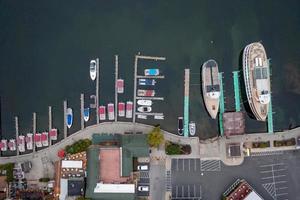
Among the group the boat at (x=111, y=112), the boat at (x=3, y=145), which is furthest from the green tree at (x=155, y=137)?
the boat at (x=3, y=145)

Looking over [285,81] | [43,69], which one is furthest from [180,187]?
[43,69]

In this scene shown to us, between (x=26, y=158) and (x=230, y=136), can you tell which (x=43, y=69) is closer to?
(x=26, y=158)

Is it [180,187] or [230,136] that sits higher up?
[230,136]

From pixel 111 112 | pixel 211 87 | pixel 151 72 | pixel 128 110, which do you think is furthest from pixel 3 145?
pixel 211 87

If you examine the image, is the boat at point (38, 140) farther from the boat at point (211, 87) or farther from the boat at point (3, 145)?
the boat at point (211, 87)

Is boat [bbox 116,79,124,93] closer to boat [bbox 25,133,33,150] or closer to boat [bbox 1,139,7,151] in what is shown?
boat [bbox 25,133,33,150]

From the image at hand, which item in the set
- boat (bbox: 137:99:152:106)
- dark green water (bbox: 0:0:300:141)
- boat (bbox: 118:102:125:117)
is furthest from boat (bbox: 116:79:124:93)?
boat (bbox: 137:99:152:106)

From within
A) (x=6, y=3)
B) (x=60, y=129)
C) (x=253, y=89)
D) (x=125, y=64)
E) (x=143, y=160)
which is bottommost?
(x=143, y=160)
